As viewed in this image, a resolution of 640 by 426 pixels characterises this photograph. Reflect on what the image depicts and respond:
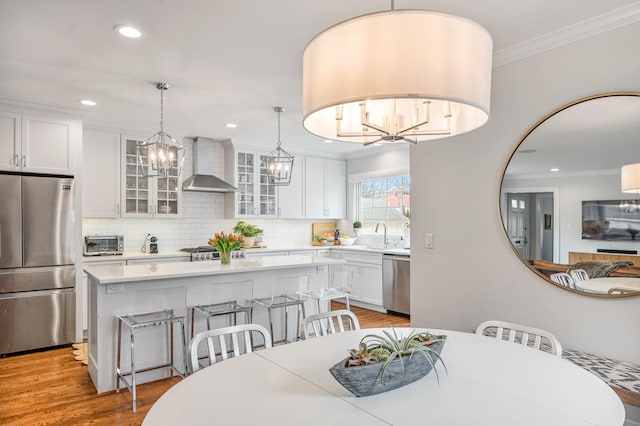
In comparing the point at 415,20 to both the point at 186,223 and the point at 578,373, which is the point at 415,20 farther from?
the point at 186,223

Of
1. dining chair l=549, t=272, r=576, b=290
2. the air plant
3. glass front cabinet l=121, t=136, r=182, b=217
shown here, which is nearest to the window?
glass front cabinet l=121, t=136, r=182, b=217

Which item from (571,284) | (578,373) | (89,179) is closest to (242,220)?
(89,179)

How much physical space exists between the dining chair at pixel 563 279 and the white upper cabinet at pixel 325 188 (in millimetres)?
4452

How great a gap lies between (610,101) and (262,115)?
10.7 ft

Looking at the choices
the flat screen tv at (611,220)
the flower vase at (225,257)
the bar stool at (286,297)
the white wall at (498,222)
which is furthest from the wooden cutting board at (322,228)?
the flat screen tv at (611,220)

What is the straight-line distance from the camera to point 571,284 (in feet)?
8.49

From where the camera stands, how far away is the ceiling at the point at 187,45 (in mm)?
2287

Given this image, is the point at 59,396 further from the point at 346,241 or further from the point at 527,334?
the point at 346,241

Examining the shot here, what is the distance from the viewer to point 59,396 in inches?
120

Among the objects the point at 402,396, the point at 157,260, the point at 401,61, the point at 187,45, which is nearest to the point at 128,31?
the point at 187,45

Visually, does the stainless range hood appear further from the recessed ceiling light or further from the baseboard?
the baseboard

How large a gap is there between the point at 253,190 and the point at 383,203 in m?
2.13

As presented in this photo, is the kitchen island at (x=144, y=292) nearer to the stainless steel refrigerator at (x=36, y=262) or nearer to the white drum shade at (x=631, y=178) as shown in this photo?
the stainless steel refrigerator at (x=36, y=262)

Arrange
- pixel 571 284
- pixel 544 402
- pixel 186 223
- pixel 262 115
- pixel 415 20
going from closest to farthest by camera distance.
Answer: pixel 415 20 → pixel 544 402 → pixel 571 284 → pixel 262 115 → pixel 186 223
